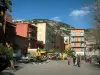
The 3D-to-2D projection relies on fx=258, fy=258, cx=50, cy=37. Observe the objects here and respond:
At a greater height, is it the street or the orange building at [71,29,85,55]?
the orange building at [71,29,85,55]

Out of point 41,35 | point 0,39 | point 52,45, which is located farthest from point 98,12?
point 52,45

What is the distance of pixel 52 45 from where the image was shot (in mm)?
114188

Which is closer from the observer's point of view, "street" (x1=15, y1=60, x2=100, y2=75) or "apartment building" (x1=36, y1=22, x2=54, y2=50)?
"street" (x1=15, y1=60, x2=100, y2=75)

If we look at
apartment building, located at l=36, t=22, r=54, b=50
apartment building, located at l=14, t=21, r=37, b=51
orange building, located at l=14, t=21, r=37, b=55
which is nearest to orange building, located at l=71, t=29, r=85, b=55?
apartment building, located at l=36, t=22, r=54, b=50

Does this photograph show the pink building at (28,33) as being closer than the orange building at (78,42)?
Yes

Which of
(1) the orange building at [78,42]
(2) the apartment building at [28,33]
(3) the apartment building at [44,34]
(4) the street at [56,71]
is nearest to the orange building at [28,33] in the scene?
(2) the apartment building at [28,33]

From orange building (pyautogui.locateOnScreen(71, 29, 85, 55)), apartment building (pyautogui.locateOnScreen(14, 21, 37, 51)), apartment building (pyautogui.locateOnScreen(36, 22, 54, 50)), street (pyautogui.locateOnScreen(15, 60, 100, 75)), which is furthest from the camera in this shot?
orange building (pyautogui.locateOnScreen(71, 29, 85, 55))

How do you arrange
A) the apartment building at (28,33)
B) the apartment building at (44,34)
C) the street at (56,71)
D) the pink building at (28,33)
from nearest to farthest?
the street at (56,71)
the pink building at (28,33)
the apartment building at (28,33)
the apartment building at (44,34)

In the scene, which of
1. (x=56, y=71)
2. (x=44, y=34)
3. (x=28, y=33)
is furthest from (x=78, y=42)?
(x=56, y=71)

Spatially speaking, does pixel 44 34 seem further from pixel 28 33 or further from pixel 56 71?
pixel 56 71

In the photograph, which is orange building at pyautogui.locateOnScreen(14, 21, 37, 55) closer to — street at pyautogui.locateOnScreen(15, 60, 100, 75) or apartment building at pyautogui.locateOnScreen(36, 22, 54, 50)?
apartment building at pyautogui.locateOnScreen(36, 22, 54, 50)

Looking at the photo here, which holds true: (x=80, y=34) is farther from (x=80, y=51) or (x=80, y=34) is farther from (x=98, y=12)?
(x=98, y=12)

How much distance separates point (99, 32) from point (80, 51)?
91961 mm

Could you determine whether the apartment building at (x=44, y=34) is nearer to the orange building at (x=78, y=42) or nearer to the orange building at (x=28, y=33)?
the orange building at (x=28, y=33)
